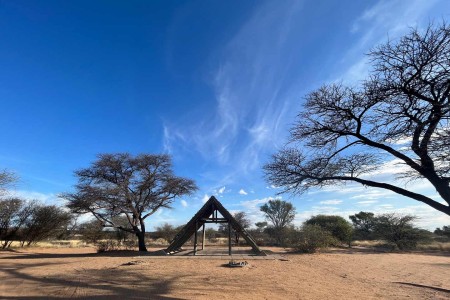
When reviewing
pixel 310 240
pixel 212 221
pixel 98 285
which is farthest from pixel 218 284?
pixel 310 240

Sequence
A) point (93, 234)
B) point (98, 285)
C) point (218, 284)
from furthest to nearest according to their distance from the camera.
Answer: point (93, 234), point (218, 284), point (98, 285)

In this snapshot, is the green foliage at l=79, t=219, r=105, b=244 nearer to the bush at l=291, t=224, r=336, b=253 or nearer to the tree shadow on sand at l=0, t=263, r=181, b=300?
the tree shadow on sand at l=0, t=263, r=181, b=300

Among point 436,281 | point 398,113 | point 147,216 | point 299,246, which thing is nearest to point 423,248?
point 299,246

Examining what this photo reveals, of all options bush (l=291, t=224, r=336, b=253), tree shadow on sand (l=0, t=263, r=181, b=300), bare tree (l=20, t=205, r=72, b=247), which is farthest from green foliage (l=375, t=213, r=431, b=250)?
bare tree (l=20, t=205, r=72, b=247)

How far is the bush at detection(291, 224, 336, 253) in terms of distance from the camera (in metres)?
21.2

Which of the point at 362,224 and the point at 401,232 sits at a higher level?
the point at 362,224

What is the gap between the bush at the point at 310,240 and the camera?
834 inches

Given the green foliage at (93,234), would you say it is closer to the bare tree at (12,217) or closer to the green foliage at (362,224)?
the bare tree at (12,217)

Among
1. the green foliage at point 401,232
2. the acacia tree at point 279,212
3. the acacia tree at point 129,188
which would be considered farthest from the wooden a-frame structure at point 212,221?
the acacia tree at point 279,212

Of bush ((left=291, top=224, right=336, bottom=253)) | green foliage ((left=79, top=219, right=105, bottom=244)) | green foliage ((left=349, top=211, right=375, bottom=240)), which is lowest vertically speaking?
bush ((left=291, top=224, right=336, bottom=253))

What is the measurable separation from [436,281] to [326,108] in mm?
7350

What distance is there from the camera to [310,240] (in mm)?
21375

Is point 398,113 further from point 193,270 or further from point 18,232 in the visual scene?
point 18,232

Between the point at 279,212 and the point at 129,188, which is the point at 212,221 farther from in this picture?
the point at 279,212
